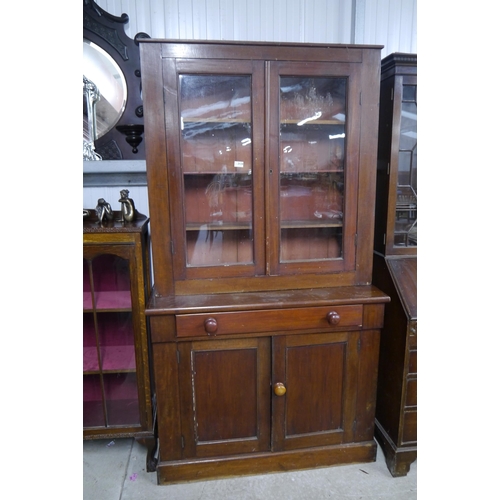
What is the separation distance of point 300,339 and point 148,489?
92cm

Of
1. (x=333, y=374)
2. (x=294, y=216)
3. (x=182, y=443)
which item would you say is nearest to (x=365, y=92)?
(x=294, y=216)

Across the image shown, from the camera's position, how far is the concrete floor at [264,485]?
1518mm

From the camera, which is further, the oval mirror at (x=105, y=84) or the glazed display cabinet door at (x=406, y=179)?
the oval mirror at (x=105, y=84)

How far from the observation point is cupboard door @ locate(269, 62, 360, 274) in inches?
58.4

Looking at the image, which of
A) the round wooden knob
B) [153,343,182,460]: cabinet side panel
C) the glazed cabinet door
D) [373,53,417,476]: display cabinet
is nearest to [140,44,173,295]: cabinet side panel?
the glazed cabinet door

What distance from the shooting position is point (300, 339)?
1546 millimetres

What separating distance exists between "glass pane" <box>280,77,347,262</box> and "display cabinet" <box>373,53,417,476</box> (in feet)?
0.72

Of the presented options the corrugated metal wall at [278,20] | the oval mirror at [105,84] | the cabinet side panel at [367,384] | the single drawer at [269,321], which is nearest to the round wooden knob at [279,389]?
the single drawer at [269,321]

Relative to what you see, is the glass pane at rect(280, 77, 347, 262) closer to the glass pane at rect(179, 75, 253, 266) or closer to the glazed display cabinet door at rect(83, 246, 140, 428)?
the glass pane at rect(179, 75, 253, 266)

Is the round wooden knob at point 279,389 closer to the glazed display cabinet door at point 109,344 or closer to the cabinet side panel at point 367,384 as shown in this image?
the cabinet side panel at point 367,384

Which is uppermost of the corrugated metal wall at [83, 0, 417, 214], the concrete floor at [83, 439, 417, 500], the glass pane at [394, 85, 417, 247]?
the corrugated metal wall at [83, 0, 417, 214]

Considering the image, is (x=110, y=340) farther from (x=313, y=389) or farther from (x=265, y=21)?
(x=265, y=21)

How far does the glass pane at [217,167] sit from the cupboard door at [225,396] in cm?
37

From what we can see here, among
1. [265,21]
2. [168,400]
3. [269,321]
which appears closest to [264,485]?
[168,400]
